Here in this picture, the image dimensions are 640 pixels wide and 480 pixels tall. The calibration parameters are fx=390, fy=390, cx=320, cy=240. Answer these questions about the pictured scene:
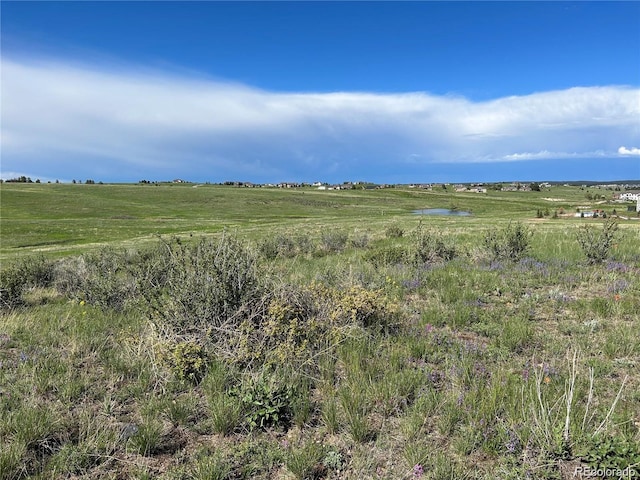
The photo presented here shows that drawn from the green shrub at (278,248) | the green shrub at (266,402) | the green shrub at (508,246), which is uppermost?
the green shrub at (508,246)

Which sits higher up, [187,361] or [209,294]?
[209,294]

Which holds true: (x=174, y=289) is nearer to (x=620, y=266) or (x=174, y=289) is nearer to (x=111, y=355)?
(x=111, y=355)

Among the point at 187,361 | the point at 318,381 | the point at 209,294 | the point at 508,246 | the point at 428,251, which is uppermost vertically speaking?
the point at 209,294

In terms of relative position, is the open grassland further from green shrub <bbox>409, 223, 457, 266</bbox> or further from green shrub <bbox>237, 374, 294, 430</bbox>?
green shrub <bbox>409, 223, 457, 266</bbox>

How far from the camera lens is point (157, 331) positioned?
17.5 ft

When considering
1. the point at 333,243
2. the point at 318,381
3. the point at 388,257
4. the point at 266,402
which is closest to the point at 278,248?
the point at 333,243

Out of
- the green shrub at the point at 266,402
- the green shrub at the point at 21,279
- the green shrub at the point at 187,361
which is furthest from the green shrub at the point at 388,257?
the green shrub at the point at 21,279

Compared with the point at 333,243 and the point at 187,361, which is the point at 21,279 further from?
the point at 333,243

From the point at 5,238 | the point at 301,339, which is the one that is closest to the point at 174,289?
the point at 301,339

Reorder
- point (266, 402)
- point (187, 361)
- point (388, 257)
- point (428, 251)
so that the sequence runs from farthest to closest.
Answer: point (428, 251)
point (388, 257)
point (187, 361)
point (266, 402)

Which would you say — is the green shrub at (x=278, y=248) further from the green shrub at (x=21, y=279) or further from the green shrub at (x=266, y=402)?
the green shrub at (x=266, y=402)

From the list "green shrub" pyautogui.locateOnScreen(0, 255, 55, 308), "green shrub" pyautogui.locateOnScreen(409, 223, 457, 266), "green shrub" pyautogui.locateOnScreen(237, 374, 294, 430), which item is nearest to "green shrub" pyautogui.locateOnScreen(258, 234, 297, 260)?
"green shrub" pyautogui.locateOnScreen(409, 223, 457, 266)

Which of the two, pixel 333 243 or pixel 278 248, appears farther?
pixel 333 243

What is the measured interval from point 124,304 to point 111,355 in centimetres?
296
